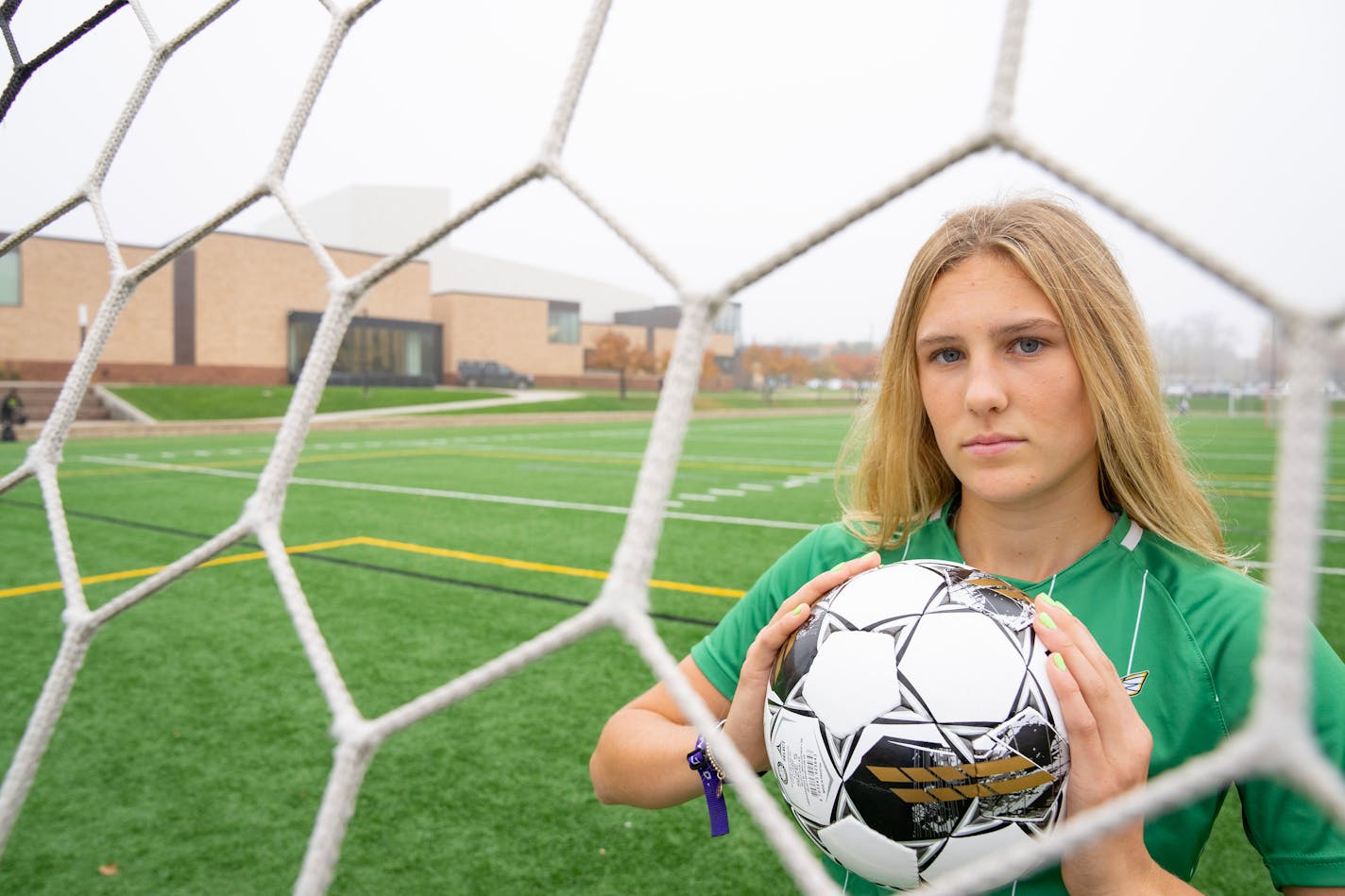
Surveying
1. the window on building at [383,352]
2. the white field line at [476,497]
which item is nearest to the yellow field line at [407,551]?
the white field line at [476,497]

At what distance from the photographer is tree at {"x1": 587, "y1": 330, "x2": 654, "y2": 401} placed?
37719 mm

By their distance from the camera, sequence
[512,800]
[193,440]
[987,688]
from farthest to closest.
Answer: [193,440] < [512,800] < [987,688]

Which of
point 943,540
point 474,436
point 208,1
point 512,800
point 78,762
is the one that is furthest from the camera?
Result: point 474,436

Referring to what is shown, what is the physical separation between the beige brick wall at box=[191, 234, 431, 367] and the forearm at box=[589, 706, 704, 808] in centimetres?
2563

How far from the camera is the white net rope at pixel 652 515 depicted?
60 centimetres

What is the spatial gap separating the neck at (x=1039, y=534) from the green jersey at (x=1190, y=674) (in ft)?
0.10

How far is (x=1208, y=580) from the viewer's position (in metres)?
1.21

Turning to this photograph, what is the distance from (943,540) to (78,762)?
2725 mm

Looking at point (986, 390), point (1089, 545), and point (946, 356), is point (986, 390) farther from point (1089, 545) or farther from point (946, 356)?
point (1089, 545)

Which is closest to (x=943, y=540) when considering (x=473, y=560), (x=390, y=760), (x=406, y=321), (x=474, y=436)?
(x=390, y=760)

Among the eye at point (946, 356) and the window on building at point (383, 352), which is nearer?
the eye at point (946, 356)

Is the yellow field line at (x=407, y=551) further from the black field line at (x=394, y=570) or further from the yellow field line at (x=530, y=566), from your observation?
the black field line at (x=394, y=570)

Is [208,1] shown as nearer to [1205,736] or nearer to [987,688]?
[987,688]

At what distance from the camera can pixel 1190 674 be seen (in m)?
1.16
